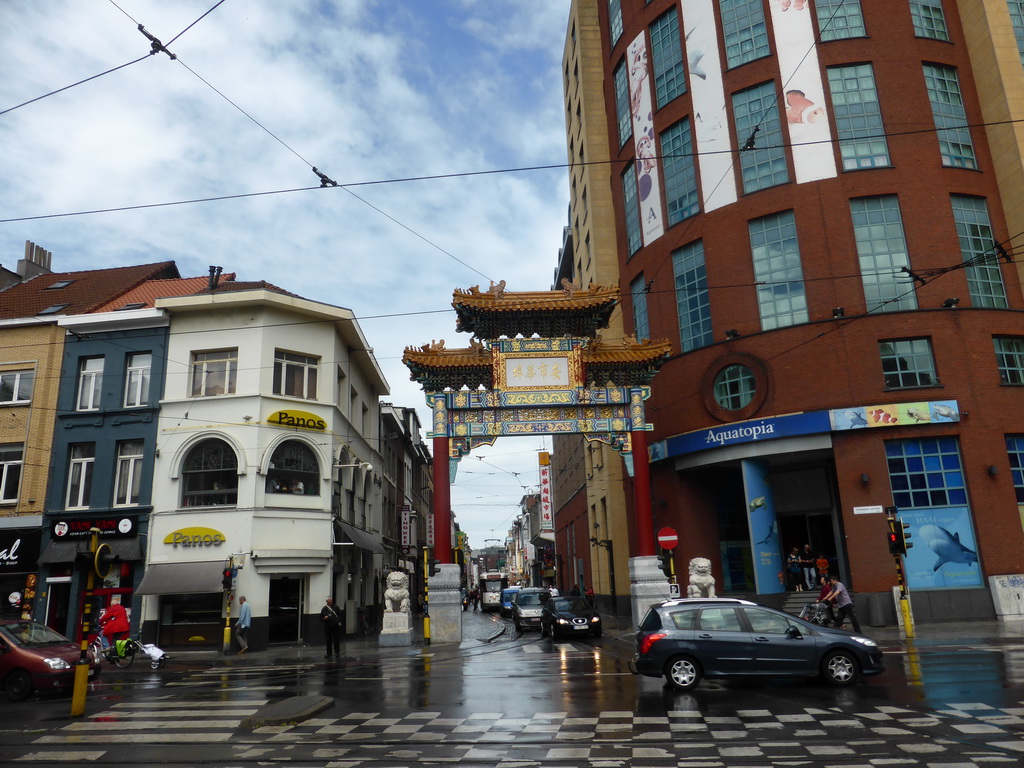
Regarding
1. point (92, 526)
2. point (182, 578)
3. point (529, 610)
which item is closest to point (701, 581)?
point (529, 610)

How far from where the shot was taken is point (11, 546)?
26.8m

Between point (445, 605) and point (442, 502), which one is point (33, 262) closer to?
point (442, 502)

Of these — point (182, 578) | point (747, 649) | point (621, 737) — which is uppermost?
point (182, 578)

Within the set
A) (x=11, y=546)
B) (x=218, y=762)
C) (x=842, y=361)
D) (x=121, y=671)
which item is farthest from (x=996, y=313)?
(x=11, y=546)

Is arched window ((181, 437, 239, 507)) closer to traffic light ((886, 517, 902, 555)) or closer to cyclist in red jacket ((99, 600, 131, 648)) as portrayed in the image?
cyclist in red jacket ((99, 600, 131, 648))

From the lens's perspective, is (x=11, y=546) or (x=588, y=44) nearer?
(x=11, y=546)

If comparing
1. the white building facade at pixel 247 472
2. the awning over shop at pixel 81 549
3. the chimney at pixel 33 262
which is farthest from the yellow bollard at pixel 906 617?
the chimney at pixel 33 262

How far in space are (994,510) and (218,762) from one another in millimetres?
23406

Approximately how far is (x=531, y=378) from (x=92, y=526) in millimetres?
15829

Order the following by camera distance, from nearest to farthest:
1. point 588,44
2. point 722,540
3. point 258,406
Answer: point 258,406
point 722,540
point 588,44

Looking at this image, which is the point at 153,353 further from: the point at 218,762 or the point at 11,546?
the point at 218,762

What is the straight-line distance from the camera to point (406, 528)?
156 ft

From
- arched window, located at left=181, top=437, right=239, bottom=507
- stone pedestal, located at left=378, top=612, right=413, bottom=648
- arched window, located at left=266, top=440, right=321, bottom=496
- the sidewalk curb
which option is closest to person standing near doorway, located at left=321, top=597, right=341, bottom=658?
stone pedestal, located at left=378, top=612, right=413, bottom=648

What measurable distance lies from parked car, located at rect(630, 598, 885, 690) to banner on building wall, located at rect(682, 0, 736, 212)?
1958cm
